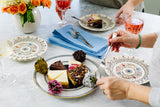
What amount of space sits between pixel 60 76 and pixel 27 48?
40cm

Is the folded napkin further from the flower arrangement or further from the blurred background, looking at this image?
the blurred background

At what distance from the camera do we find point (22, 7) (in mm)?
1329

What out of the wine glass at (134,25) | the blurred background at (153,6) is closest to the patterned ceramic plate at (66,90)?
the wine glass at (134,25)

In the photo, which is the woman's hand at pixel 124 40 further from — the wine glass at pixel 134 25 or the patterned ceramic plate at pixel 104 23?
the patterned ceramic plate at pixel 104 23

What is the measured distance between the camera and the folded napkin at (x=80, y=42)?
1.34 m

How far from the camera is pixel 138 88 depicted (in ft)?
2.82

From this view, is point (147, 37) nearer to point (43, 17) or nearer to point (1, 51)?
point (1, 51)

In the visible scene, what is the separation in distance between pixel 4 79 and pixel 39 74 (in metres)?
0.20

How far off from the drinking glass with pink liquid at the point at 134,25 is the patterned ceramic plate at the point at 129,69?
0.25m

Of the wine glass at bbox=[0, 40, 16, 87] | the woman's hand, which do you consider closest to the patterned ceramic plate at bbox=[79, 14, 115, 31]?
the woman's hand

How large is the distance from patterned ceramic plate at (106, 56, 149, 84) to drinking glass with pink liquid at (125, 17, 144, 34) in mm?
249

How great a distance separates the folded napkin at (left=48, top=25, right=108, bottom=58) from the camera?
52.6 inches

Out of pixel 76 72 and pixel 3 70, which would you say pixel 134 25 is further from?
pixel 3 70

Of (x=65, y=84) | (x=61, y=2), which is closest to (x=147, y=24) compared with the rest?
(x=61, y=2)
